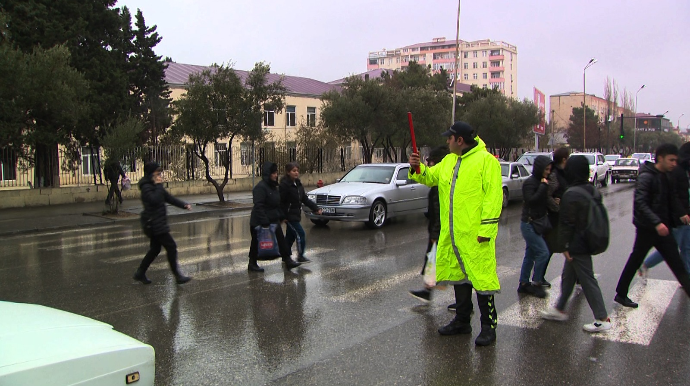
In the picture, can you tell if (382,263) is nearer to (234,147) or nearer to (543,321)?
(543,321)

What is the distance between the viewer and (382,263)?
8.78 m

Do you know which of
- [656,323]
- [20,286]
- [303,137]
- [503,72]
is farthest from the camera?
[503,72]

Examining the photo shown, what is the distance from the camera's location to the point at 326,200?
1271cm

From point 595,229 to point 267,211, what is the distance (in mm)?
4625

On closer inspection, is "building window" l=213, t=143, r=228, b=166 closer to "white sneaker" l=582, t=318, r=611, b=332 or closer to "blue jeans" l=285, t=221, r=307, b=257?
"blue jeans" l=285, t=221, r=307, b=257

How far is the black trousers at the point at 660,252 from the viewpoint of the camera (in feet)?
18.5

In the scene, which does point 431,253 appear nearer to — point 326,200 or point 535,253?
point 535,253

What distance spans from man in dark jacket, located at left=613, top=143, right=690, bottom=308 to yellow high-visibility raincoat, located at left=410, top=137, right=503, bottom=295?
6.83 feet

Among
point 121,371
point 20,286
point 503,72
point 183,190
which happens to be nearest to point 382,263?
point 20,286

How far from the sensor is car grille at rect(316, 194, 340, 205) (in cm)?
1255

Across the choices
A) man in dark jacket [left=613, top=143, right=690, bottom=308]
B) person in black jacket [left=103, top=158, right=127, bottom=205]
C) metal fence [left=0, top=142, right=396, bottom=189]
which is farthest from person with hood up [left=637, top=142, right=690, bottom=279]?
metal fence [left=0, top=142, right=396, bottom=189]

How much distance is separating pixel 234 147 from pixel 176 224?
1194 centimetres

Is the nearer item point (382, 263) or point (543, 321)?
point (543, 321)

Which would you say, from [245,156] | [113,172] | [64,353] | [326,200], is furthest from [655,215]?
[245,156]
